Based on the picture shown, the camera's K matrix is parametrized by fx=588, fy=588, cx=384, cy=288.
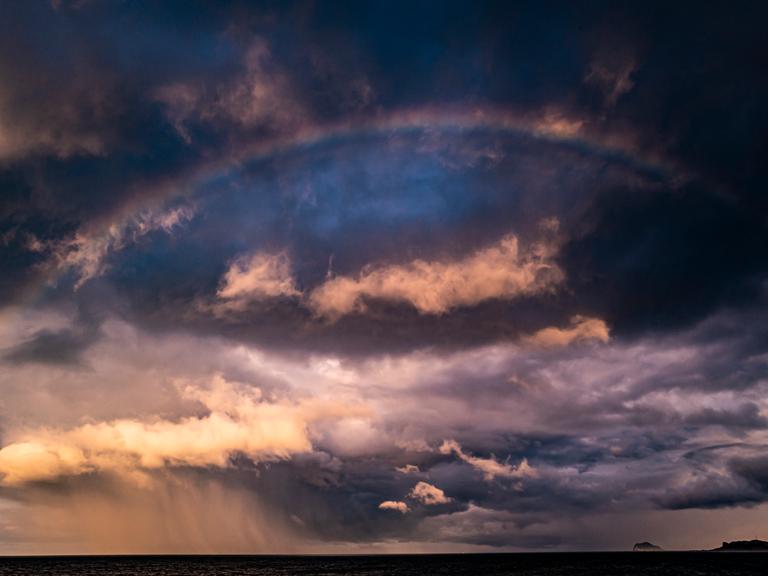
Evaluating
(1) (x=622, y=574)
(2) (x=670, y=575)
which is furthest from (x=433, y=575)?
(2) (x=670, y=575)

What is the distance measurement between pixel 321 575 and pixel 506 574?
155 feet

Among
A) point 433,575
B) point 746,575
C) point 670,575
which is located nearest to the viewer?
point 746,575

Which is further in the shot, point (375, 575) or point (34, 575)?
point (34, 575)

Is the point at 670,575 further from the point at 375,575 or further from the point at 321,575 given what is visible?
the point at 321,575

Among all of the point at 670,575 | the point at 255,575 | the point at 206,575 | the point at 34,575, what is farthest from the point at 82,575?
the point at 670,575

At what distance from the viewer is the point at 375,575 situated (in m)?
158

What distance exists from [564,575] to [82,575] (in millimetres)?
142055

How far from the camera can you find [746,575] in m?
141

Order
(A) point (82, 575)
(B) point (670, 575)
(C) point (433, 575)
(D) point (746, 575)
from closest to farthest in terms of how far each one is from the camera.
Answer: (D) point (746, 575), (B) point (670, 575), (C) point (433, 575), (A) point (82, 575)

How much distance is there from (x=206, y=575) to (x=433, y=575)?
214ft

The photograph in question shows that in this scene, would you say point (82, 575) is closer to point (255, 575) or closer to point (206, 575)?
point (206, 575)

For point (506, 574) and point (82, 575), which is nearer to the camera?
point (506, 574)

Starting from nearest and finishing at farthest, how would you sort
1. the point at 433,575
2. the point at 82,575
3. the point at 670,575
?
the point at 670,575
the point at 433,575
the point at 82,575

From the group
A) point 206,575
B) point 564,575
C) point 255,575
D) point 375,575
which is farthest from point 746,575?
point 206,575
